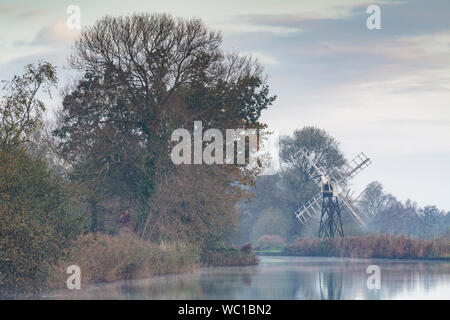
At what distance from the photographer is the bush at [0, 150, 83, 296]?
2389 cm

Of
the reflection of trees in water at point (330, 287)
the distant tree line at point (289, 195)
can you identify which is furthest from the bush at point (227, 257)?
the distant tree line at point (289, 195)

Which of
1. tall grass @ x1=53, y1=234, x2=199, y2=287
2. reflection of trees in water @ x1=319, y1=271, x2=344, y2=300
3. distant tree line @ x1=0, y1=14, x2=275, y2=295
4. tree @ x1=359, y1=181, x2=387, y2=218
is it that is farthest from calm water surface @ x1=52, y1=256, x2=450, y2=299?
tree @ x1=359, y1=181, x2=387, y2=218

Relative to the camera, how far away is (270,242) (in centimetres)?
8369

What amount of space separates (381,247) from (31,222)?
122 feet

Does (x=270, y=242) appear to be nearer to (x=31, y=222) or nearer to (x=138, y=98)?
(x=138, y=98)

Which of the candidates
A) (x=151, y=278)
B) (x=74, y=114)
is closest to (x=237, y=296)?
(x=151, y=278)

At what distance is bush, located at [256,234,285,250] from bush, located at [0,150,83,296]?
2228 inches

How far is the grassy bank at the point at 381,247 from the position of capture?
172 feet

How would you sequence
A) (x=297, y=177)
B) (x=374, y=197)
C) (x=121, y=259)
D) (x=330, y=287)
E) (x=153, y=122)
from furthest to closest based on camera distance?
1. (x=374, y=197)
2. (x=297, y=177)
3. (x=153, y=122)
4. (x=121, y=259)
5. (x=330, y=287)

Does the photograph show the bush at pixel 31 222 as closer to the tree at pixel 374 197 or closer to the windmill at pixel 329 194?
the windmill at pixel 329 194

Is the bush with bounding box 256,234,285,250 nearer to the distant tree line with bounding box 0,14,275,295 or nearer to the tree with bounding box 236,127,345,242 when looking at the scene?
the tree with bounding box 236,127,345,242

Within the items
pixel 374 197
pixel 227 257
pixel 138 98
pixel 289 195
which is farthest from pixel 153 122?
pixel 374 197

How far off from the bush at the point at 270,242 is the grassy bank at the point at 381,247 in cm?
1193
